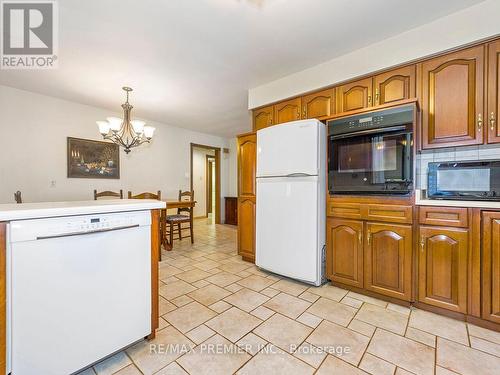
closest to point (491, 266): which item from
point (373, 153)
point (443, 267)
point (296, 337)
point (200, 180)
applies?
point (443, 267)

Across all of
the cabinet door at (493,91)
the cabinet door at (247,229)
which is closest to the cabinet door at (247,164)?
the cabinet door at (247,229)

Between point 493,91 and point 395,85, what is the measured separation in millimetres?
666

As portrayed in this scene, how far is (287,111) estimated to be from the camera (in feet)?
9.48

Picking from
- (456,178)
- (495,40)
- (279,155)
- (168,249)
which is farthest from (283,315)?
(495,40)

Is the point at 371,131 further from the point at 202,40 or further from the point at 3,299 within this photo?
the point at 3,299

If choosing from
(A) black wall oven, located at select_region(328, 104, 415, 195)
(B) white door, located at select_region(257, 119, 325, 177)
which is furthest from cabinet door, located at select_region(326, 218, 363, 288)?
(B) white door, located at select_region(257, 119, 325, 177)

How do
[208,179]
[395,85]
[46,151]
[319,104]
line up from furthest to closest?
[208,179] → [46,151] → [319,104] → [395,85]

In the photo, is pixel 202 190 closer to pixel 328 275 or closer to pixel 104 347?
pixel 328 275

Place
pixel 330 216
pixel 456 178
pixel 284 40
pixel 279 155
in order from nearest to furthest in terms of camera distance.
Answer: pixel 456 178, pixel 284 40, pixel 330 216, pixel 279 155

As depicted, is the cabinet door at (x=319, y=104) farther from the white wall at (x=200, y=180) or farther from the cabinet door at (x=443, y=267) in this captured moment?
the white wall at (x=200, y=180)

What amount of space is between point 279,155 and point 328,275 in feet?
4.34

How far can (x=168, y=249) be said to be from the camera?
3.60 metres

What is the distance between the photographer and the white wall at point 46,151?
10.3ft

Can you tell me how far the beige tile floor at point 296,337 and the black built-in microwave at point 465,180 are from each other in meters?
0.95
